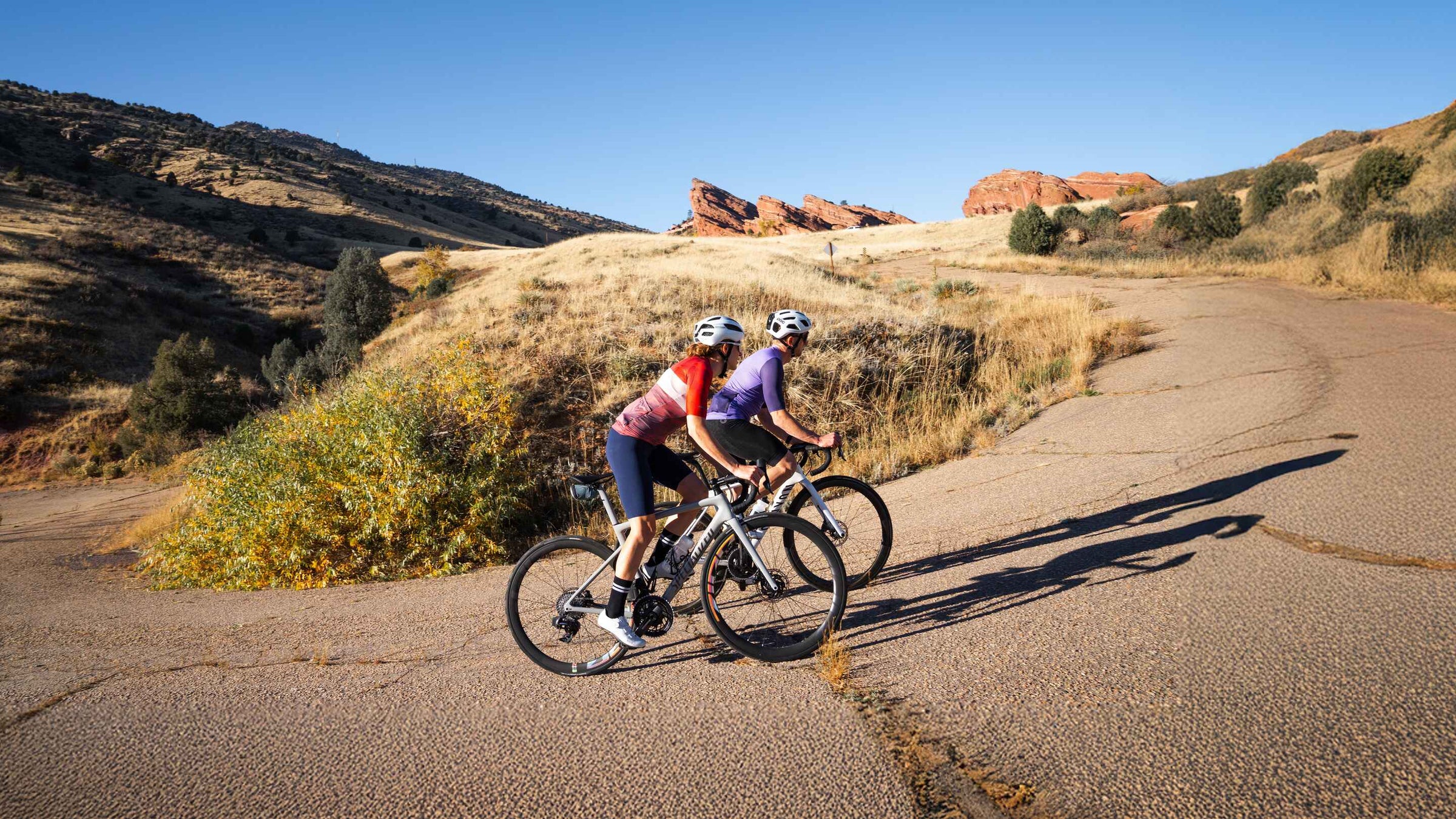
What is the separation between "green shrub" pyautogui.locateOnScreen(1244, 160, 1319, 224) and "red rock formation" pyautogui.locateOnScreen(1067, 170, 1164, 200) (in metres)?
47.9

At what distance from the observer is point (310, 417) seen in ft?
29.1

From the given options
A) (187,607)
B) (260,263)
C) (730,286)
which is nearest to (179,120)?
(260,263)

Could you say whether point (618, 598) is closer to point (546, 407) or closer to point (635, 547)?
point (635, 547)

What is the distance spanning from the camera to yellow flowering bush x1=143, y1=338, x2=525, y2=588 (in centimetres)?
777

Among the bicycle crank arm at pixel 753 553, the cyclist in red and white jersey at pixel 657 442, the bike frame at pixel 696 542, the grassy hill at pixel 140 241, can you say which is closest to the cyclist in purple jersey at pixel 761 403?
the cyclist in red and white jersey at pixel 657 442

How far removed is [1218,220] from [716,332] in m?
30.3

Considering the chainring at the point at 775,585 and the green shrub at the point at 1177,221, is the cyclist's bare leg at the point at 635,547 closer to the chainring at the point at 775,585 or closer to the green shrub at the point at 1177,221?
the chainring at the point at 775,585

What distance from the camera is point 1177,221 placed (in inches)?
1147

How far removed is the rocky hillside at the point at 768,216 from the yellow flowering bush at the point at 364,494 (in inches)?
4018

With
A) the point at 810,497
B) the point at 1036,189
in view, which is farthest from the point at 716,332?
the point at 1036,189

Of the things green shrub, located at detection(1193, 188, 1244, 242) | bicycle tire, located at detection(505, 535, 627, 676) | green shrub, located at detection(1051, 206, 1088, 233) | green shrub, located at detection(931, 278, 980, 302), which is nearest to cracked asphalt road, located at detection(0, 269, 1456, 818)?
bicycle tire, located at detection(505, 535, 627, 676)

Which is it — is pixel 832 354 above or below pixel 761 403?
below

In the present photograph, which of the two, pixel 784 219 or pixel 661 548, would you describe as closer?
pixel 661 548

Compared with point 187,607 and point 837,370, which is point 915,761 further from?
point 837,370
